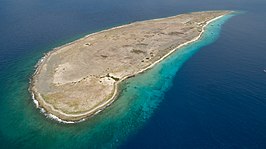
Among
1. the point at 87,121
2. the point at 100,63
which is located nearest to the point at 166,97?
the point at 87,121

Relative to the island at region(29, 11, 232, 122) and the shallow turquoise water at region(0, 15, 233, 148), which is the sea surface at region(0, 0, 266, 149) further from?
the island at region(29, 11, 232, 122)

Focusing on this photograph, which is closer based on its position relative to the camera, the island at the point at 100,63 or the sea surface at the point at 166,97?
the sea surface at the point at 166,97

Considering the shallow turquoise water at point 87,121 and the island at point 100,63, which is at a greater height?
the island at point 100,63

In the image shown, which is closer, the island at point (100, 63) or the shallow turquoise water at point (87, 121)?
the shallow turquoise water at point (87, 121)

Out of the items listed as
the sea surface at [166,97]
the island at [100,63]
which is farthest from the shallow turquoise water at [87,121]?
the island at [100,63]

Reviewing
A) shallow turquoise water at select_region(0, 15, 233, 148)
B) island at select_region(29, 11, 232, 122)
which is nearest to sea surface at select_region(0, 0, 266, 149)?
shallow turquoise water at select_region(0, 15, 233, 148)

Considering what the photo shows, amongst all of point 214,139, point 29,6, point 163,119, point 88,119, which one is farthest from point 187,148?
point 29,6

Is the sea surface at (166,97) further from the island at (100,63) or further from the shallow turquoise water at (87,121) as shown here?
the island at (100,63)
